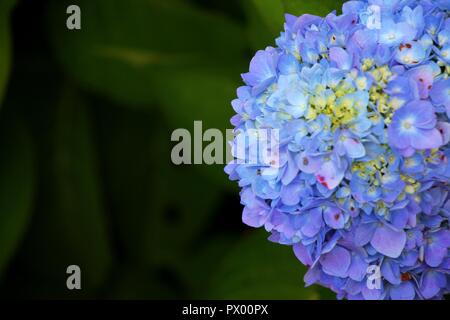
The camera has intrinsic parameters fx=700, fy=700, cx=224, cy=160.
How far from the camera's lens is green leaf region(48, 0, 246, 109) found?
219 cm

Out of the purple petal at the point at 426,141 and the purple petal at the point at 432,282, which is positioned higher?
the purple petal at the point at 426,141

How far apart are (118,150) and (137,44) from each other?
1.29 feet

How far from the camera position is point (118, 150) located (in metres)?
2.41

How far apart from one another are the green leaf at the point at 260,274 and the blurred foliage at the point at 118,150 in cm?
2

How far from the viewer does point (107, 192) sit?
2447 mm

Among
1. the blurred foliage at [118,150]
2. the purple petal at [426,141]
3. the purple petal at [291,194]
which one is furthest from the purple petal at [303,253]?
the blurred foliage at [118,150]

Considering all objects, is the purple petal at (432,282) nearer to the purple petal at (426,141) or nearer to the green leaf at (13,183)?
the purple petal at (426,141)

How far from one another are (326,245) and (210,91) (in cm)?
87

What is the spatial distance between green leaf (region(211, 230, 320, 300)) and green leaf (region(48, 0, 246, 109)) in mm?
597

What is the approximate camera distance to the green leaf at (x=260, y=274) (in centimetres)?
170

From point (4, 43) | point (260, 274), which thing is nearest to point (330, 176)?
point (260, 274)

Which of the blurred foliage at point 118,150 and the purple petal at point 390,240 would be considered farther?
the blurred foliage at point 118,150

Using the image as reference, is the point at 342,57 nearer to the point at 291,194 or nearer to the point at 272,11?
the point at 291,194

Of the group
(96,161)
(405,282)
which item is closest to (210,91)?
(96,161)
